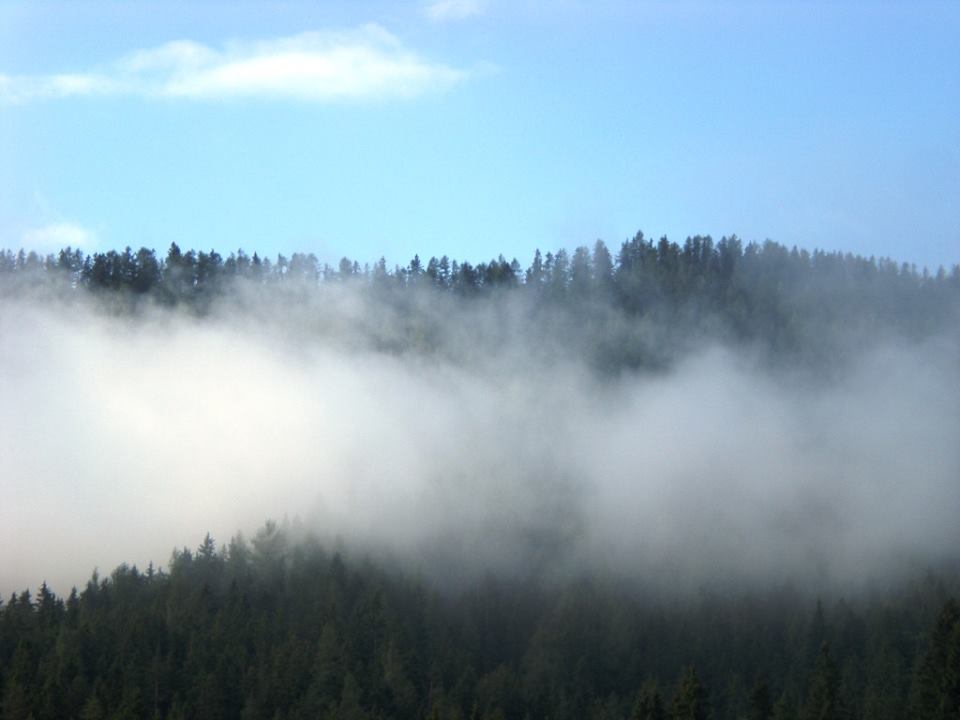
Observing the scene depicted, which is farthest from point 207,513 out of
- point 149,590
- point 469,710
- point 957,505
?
point 957,505

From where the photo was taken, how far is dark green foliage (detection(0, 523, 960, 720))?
102000 millimetres

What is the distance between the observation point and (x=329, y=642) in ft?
381

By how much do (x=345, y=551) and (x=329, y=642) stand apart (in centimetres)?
4042

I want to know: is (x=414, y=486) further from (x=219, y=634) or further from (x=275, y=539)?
(x=219, y=634)

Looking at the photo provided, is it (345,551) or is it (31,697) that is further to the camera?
(345,551)

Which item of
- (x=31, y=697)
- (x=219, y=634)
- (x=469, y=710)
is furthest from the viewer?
(x=219, y=634)

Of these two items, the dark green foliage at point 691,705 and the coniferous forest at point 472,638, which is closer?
the dark green foliage at point 691,705

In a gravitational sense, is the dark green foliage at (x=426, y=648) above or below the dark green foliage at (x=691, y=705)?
below

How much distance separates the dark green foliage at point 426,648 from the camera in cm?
10200

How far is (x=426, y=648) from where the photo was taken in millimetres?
126812

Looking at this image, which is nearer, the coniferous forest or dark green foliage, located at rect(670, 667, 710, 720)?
dark green foliage, located at rect(670, 667, 710, 720)

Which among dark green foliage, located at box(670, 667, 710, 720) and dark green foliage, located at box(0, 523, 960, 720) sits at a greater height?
dark green foliage, located at box(670, 667, 710, 720)

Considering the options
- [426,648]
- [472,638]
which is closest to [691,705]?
[426,648]

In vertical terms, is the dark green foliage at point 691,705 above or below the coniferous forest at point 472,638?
above
